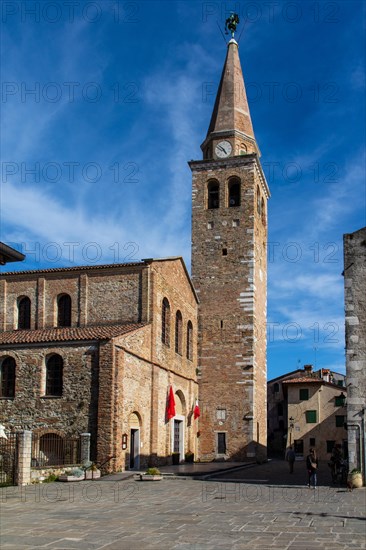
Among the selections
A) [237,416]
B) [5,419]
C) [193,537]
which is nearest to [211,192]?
[237,416]

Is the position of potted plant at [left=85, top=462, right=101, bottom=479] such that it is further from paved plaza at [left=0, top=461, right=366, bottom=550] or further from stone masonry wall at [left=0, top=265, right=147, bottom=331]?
stone masonry wall at [left=0, top=265, right=147, bottom=331]

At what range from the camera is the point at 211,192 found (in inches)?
1395

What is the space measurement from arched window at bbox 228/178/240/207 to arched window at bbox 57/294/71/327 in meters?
11.0

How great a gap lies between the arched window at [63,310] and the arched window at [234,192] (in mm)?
10952

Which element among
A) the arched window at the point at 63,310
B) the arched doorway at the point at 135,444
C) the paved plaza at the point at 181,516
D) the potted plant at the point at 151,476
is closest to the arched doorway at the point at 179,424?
the arched doorway at the point at 135,444

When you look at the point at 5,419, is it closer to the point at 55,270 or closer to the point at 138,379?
the point at 138,379

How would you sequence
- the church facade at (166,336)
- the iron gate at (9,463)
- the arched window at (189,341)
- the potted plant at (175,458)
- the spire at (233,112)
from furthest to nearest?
the spire at (233,112) → the arched window at (189,341) → the potted plant at (175,458) → the church facade at (166,336) → the iron gate at (9,463)

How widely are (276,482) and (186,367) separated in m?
11.3

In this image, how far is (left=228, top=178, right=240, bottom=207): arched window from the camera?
35000 mm

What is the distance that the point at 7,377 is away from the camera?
81.2ft

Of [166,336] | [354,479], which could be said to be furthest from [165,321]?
[354,479]

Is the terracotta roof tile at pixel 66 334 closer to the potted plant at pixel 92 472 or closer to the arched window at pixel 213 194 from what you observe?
the potted plant at pixel 92 472

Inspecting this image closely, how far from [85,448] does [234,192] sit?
1772 cm

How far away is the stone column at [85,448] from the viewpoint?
22.2 m
